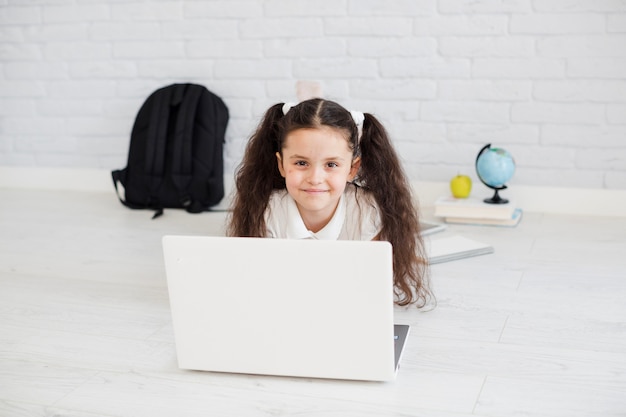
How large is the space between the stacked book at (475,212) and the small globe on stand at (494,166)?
3.2 inches

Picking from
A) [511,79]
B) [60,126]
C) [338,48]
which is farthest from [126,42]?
[511,79]

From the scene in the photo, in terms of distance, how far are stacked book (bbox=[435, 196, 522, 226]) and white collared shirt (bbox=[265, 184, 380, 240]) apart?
2.94ft

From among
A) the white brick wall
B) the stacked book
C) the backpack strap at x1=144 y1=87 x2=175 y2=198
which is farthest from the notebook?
the backpack strap at x1=144 y1=87 x2=175 y2=198

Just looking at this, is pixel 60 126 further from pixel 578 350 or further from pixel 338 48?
pixel 578 350

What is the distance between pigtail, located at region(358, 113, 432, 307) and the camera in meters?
1.92

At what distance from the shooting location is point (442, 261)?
2.31m

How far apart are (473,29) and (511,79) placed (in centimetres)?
22

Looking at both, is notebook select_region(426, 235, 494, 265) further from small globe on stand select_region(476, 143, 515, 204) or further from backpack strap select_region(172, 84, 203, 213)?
backpack strap select_region(172, 84, 203, 213)

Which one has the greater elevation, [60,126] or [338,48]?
[338,48]

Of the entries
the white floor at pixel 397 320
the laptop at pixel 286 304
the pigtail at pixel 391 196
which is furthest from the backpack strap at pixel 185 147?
the laptop at pixel 286 304

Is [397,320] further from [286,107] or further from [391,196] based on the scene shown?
[286,107]

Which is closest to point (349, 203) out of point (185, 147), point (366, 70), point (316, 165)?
point (316, 165)

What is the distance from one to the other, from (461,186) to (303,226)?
108cm

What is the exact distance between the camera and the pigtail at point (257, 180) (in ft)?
6.28
